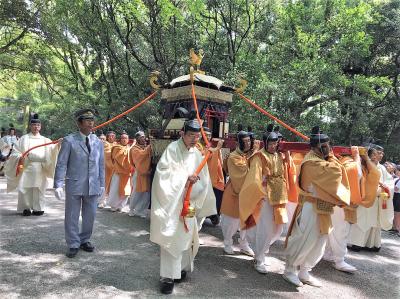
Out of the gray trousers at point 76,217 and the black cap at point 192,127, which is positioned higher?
the black cap at point 192,127

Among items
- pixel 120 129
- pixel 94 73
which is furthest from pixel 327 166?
pixel 94 73

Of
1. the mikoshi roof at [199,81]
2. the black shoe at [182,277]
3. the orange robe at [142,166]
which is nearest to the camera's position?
the black shoe at [182,277]

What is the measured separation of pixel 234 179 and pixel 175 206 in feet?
5.83

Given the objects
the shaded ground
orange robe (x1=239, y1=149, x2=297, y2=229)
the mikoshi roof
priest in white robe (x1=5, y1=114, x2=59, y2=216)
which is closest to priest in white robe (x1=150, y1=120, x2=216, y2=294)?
the shaded ground

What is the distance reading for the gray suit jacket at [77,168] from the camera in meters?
4.95

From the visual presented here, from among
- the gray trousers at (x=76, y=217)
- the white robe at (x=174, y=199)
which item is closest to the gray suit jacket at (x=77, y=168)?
the gray trousers at (x=76, y=217)

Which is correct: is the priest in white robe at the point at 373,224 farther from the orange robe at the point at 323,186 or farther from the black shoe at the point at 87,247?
the black shoe at the point at 87,247

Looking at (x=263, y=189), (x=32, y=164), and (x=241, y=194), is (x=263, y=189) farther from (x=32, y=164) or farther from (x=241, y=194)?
(x=32, y=164)

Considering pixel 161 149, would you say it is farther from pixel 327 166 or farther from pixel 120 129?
pixel 120 129

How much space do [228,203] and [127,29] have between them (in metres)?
12.7

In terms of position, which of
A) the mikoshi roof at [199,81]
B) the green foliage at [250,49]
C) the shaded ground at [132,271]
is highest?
the green foliage at [250,49]

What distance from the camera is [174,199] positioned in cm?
391

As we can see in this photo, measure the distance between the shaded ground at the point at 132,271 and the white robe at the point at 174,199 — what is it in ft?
2.03

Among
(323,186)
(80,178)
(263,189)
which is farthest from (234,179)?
(80,178)
